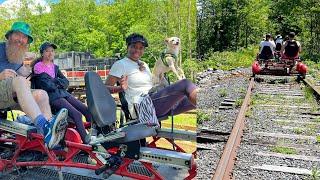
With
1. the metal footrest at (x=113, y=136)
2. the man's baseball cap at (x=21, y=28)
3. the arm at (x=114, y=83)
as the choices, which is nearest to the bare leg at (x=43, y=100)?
the man's baseball cap at (x=21, y=28)

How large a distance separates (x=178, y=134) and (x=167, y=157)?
491mm

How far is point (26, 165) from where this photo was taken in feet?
8.91

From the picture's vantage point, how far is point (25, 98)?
249 cm

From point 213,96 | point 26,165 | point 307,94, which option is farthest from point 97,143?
point 307,94

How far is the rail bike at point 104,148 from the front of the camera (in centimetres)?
210

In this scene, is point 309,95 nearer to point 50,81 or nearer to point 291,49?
point 291,49

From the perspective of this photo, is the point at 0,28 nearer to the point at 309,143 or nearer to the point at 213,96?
the point at 309,143

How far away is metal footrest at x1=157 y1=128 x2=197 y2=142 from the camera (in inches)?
100

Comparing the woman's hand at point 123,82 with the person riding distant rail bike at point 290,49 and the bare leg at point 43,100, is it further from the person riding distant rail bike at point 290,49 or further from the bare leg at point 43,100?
the person riding distant rail bike at point 290,49

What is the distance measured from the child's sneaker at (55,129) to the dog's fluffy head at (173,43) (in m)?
0.84

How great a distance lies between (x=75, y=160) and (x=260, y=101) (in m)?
3.59

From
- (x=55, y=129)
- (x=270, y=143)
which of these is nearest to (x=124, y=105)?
(x=55, y=129)

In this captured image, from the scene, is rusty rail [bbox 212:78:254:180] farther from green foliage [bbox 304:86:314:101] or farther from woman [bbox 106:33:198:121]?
green foliage [bbox 304:86:314:101]

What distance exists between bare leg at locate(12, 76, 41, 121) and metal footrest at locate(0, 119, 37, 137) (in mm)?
68
